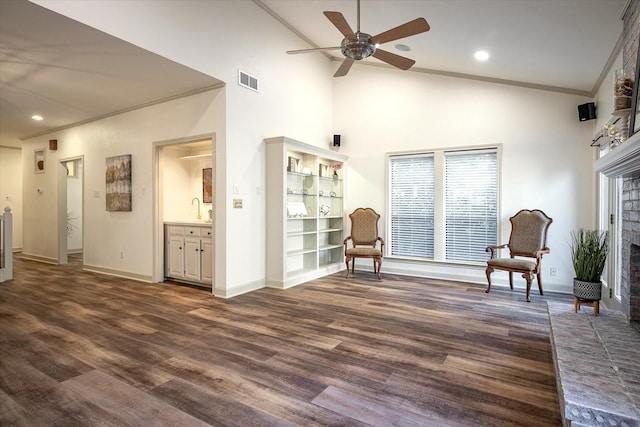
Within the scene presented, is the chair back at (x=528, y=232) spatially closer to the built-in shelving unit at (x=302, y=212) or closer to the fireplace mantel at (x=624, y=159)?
the fireplace mantel at (x=624, y=159)

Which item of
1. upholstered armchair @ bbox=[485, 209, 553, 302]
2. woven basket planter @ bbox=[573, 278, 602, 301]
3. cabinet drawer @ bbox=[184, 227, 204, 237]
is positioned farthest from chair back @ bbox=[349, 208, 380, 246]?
woven basket planter @ bbox=[573, 278, 602, 301]

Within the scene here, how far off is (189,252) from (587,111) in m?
5.82

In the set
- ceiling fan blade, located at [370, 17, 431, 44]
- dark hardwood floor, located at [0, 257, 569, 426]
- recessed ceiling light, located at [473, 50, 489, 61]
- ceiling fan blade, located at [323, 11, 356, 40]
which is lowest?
dark hardwood floor, located at [0, 257, 569, 426]

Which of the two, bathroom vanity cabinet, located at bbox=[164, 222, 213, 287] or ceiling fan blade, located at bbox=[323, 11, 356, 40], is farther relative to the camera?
bathroom vanity cabinet, located at bbox=[164, 222, 213, 287]

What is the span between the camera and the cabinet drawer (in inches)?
195

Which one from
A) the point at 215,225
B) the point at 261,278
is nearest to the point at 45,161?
the point at 215,225

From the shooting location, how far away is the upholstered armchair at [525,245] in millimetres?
4490

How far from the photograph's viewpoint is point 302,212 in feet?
18.4

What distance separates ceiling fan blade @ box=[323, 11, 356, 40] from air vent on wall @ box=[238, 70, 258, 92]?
1.98 metres

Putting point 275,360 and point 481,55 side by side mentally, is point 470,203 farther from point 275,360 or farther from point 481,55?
point 275,360

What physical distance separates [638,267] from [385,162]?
4.01 meters

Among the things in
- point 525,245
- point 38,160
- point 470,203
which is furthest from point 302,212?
point 38,160

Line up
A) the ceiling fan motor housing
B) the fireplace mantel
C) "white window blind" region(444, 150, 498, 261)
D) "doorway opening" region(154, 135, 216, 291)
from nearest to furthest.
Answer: the fireplace mantel, the ceiling fan motor housing, "doorway opening" region(154, 135, 216, 291), "white window blind" region(444, 150, 498, 261)

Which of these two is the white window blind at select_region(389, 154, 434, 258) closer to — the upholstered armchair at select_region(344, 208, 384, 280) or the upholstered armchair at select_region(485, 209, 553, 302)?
the upholstered armchair at select_region(344, 208, 384, 280)
